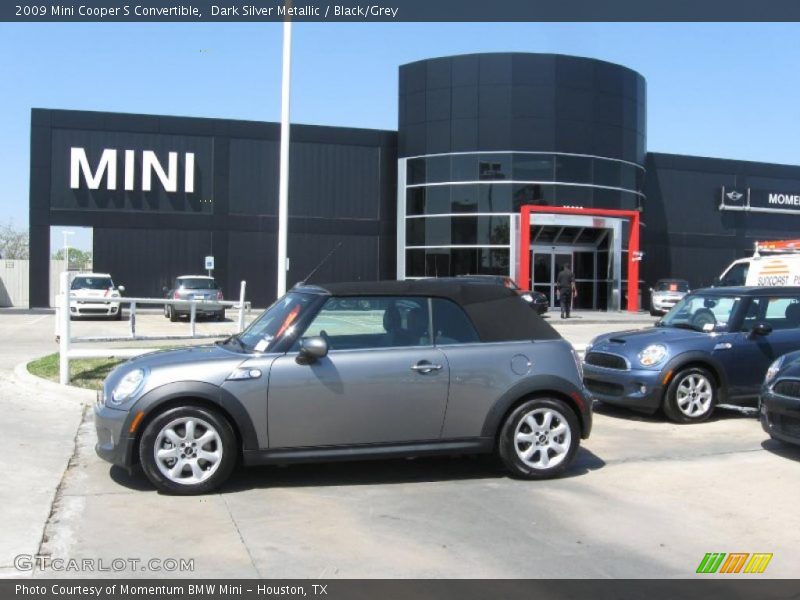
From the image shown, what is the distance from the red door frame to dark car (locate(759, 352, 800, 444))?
2383cm

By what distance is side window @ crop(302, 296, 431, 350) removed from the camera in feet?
19.6

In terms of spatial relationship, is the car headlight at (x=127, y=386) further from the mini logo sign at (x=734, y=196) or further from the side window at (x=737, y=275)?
the mini logo sign at (x=734, y=196)

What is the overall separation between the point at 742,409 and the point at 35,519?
8.00 m

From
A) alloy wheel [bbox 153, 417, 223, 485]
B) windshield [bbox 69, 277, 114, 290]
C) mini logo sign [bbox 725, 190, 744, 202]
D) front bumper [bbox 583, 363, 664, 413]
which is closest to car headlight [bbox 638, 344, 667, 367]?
front bumper [bbox 583, 363, 664, 413]

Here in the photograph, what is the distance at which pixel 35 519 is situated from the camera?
500 centimetres

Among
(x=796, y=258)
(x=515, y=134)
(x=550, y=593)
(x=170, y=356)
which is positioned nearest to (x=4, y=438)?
(x=170, y=356)

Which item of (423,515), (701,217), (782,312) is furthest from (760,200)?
(423,515)

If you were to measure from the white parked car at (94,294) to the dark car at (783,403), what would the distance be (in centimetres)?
2108

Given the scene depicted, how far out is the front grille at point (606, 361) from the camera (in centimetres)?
881

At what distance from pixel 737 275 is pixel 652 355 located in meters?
9.36

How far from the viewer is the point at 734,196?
40.1 m

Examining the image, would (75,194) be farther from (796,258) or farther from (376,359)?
(376,359)

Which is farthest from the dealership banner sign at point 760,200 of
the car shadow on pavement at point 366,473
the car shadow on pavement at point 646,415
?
the car shadow on pavement at point 366,473

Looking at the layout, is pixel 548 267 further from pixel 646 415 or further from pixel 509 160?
pixel 646 415
